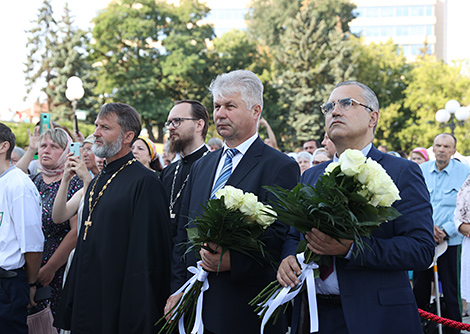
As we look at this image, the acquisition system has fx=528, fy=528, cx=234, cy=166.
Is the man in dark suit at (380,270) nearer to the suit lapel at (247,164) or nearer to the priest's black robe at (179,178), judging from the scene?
the suit lapel at (247,164)

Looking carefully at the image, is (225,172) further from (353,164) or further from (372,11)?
(372,11)

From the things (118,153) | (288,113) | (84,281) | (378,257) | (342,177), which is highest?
(288,113)

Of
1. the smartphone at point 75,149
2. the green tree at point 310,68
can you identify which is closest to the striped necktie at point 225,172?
the smartphone at point 75,149

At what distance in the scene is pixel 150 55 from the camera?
151 ft

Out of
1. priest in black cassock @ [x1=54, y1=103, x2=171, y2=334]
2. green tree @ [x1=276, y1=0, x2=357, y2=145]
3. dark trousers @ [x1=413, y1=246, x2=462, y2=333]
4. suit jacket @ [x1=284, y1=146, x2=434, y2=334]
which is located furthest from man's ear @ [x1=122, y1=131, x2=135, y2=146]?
green tree @ [x1=276, y1=0, x2=357, y2=145]

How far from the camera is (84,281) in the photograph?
425 centimetres

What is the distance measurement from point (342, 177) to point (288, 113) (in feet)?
146

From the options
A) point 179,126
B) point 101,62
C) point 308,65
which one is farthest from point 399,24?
point 179,126

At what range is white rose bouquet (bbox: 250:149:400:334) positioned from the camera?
8.73ft

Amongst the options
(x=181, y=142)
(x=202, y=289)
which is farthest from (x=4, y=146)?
(x=202, y=289)

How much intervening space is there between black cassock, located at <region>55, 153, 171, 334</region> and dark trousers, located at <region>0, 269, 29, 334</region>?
1.69ft

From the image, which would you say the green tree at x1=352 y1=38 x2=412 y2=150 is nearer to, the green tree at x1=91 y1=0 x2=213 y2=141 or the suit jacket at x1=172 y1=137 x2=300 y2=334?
the green tree at x1=91 y1=0 x2=213 y2=141

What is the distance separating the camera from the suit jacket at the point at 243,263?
3486 mm

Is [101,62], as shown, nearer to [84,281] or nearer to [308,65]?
[308,65]
